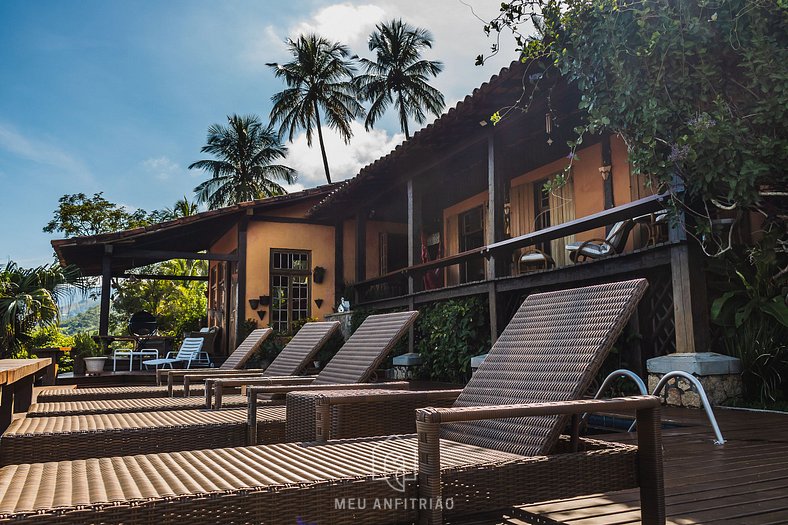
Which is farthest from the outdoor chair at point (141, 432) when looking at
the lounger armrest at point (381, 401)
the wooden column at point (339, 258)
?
the wooden column at point (339, 258)

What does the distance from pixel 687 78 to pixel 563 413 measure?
2.09 m

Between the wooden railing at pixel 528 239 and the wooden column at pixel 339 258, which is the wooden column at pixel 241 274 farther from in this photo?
the wooden railing at pixel 528 239

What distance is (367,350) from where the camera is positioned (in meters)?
3.89

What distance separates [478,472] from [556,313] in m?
1.01

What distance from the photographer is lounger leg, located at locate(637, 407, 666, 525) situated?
5.81ft

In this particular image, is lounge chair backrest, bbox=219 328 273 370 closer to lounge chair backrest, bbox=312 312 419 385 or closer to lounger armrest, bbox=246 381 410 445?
lounge chair backrest, bbox=312 312 419 385

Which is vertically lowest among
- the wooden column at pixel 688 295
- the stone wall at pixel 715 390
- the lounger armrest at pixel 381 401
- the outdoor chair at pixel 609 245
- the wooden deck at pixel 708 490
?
the wooden deck at pixel 708 490

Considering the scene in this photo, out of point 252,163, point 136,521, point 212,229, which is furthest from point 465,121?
point 252,163

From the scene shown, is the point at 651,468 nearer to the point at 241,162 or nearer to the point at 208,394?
the point at 208,394

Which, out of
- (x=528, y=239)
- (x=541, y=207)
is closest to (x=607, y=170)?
(x=541, y=207)

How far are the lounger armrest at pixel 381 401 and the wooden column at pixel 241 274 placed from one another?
10126mm

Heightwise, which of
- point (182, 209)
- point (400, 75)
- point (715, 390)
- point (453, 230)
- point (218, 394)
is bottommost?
point (715, 390)

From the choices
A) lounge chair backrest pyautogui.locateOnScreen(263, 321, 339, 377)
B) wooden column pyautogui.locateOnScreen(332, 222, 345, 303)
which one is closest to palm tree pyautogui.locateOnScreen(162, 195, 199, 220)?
wooden column pyautogui.locateOnScreen(332, 222, 345, 303)

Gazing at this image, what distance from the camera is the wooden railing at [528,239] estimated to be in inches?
214
